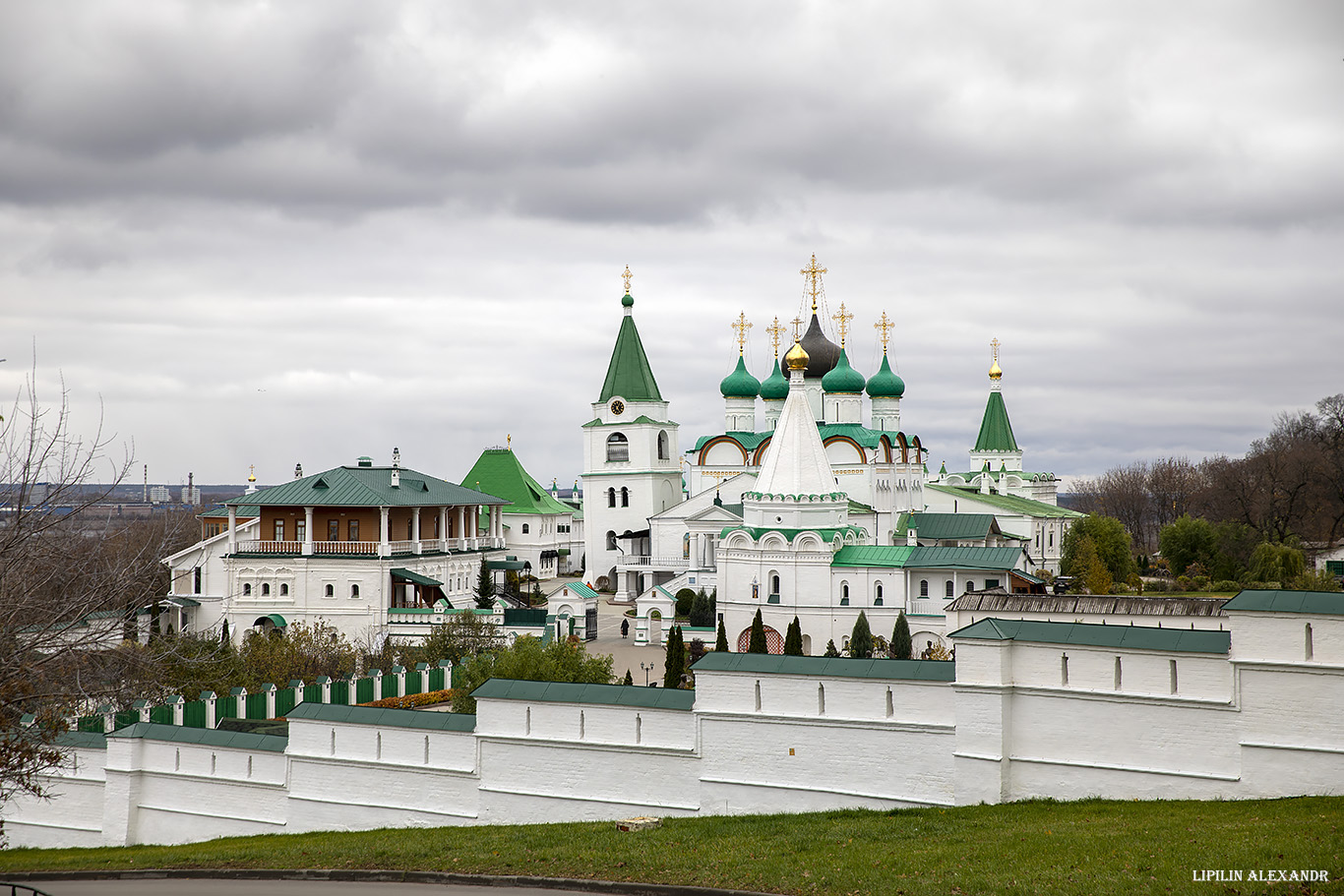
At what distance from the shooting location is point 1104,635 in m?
14.8

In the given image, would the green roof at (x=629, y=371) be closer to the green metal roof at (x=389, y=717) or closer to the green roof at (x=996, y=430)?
the green roof at (x=996, y=430)

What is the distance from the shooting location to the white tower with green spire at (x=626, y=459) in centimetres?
5444

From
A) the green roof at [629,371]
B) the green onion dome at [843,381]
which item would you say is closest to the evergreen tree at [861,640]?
the green onion dome at [843,381]

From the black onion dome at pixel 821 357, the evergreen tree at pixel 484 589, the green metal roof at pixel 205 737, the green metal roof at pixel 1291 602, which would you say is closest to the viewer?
the green metal roof at pixel 1291 602

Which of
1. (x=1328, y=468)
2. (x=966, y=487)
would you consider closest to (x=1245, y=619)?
(x=1328, y=468)

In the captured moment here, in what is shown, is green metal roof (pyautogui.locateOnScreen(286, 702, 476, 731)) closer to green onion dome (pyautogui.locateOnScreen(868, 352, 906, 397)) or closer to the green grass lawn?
the green grass lawn

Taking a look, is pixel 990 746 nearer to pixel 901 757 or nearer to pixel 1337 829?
pixel 901 757

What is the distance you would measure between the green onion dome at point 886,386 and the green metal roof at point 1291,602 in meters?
36.2

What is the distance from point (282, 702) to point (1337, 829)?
20570 mm

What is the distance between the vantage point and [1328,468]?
2159 inches

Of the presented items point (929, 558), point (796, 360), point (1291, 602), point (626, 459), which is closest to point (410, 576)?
point (796, 360)

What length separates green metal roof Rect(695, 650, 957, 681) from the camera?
15461 mm

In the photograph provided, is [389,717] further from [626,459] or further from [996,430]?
[996,430]

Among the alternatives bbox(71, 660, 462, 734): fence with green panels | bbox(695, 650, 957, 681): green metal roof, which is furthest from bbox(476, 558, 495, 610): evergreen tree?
bbox(695, 650, 957, 681): green metal roof
